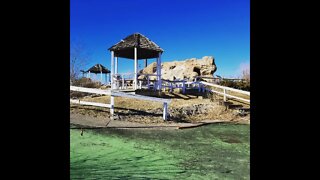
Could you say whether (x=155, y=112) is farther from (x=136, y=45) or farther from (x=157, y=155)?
(x=157, y=155)

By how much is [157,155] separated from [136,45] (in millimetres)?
5995

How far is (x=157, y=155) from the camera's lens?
309 centimetres

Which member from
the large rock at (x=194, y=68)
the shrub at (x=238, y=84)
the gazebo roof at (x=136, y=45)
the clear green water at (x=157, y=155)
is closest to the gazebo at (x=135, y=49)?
the gazebo roof at (x=136, y=45)

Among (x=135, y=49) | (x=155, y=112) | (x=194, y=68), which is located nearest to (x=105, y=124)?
(x=155, y=112)

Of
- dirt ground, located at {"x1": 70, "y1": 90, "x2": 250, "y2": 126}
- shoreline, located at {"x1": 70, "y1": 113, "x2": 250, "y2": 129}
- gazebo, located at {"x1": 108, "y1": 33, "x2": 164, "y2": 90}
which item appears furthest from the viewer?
gazebo, located at {"x1": 108, "y1": 33, "x2": 164, "y2": 90}

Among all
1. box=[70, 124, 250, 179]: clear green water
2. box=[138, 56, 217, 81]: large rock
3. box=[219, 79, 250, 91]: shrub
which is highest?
box=[138, 56, 217, 81]: large rock

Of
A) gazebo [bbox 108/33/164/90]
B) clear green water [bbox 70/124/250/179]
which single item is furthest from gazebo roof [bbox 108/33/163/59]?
clear green water [bbox 70/124/250/179]

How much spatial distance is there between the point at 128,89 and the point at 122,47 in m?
1.39

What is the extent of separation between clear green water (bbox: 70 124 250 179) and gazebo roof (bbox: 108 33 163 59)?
4.70 m

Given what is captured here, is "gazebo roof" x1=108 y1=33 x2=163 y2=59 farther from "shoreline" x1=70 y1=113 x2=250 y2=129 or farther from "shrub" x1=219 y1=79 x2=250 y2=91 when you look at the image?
"shoreline" x1=70 y1=113 x2=250 y2=129

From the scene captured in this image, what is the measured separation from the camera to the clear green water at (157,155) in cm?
239

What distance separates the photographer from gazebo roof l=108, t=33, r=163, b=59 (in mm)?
8867
